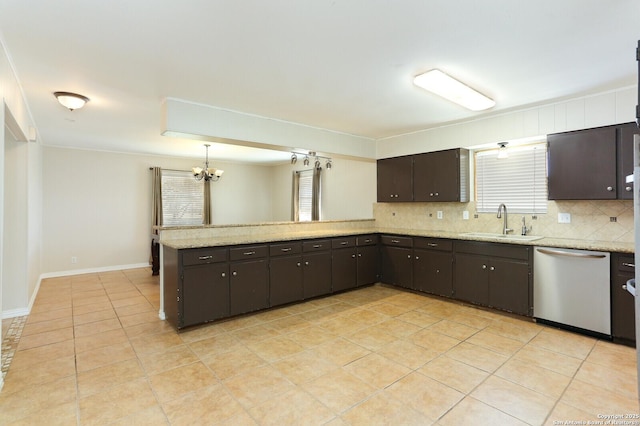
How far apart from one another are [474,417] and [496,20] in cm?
248

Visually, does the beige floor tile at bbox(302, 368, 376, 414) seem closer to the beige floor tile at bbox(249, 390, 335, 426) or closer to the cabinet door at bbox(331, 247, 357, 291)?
the beige floor tile at bbox(249, 390, 335, 426)

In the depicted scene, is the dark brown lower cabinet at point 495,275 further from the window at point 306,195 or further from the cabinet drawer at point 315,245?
the window at point 306,195

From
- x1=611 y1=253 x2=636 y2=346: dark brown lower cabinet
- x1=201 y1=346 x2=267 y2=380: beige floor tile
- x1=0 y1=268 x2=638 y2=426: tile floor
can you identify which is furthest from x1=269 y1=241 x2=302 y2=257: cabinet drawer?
x1=611 y1=253 x2=636 y2=346: dark brown lower cabinet

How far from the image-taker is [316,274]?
4.58 meters

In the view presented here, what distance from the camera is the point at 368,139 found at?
5590mm

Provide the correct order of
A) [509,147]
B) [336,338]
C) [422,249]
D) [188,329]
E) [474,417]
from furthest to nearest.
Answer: [422,249], [509,147], [188,329], [336,338], [474,417]

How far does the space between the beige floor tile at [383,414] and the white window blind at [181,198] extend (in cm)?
654

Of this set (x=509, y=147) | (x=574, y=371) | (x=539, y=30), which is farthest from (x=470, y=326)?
(x=539, y=30)

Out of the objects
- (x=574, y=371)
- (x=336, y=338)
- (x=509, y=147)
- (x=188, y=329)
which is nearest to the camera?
(x=574, y=371)

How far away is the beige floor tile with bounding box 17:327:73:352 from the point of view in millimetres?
3154

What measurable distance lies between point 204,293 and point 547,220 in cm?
412

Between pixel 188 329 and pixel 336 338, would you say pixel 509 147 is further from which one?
pixel 188 329

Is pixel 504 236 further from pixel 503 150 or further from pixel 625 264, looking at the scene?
pixel 625 264

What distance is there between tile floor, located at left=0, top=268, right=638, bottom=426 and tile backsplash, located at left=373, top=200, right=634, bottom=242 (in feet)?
3.82
